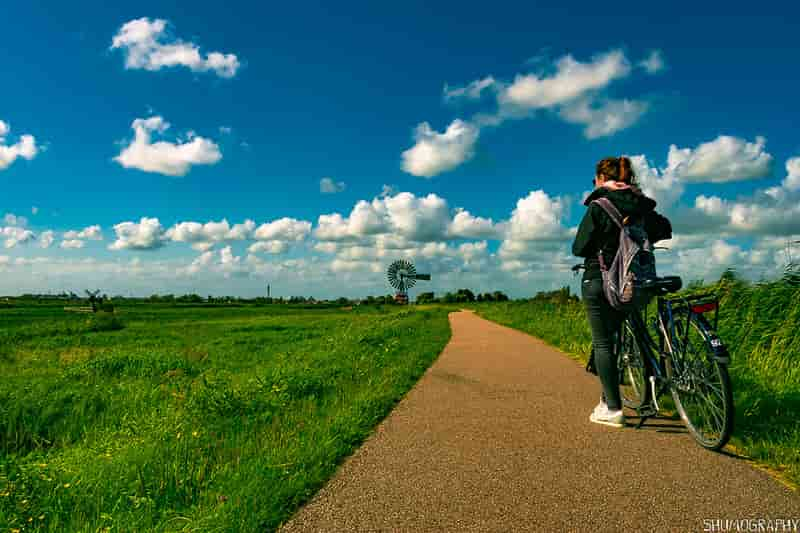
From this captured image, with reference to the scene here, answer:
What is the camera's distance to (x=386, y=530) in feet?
9.24

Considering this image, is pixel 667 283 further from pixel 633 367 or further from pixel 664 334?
pixel 633 367

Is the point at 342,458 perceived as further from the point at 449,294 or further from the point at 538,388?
the point at 449,294

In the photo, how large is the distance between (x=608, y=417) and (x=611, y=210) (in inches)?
81.5

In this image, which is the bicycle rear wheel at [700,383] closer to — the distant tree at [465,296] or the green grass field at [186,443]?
the green grass field at [186,443]

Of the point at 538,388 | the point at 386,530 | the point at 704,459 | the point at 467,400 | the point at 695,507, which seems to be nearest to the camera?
the point at 386,530

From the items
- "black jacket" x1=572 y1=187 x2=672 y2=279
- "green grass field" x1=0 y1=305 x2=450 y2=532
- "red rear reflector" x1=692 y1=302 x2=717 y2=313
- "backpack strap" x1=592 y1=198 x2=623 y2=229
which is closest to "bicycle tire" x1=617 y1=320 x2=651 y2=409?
"red rear reflector" x1=692 y1=302 x2=717 y2=313

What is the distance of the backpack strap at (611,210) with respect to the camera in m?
4.49

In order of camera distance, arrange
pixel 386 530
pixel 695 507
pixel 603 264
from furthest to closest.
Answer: pixel 603 264 → pixel 695 507 → pixel 386 530

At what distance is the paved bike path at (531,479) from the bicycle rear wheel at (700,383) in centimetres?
18

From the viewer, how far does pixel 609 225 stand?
15.1 feet

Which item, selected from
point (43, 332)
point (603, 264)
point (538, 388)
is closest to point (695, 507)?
point (603, 264)

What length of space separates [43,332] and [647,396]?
33.2 metres

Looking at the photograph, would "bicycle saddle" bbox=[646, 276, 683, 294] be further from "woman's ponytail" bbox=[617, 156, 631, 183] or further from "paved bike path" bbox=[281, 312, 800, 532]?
"paved bike path" bbox=[281, 312, 800, 532]

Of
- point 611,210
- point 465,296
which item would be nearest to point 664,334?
point 611,210
